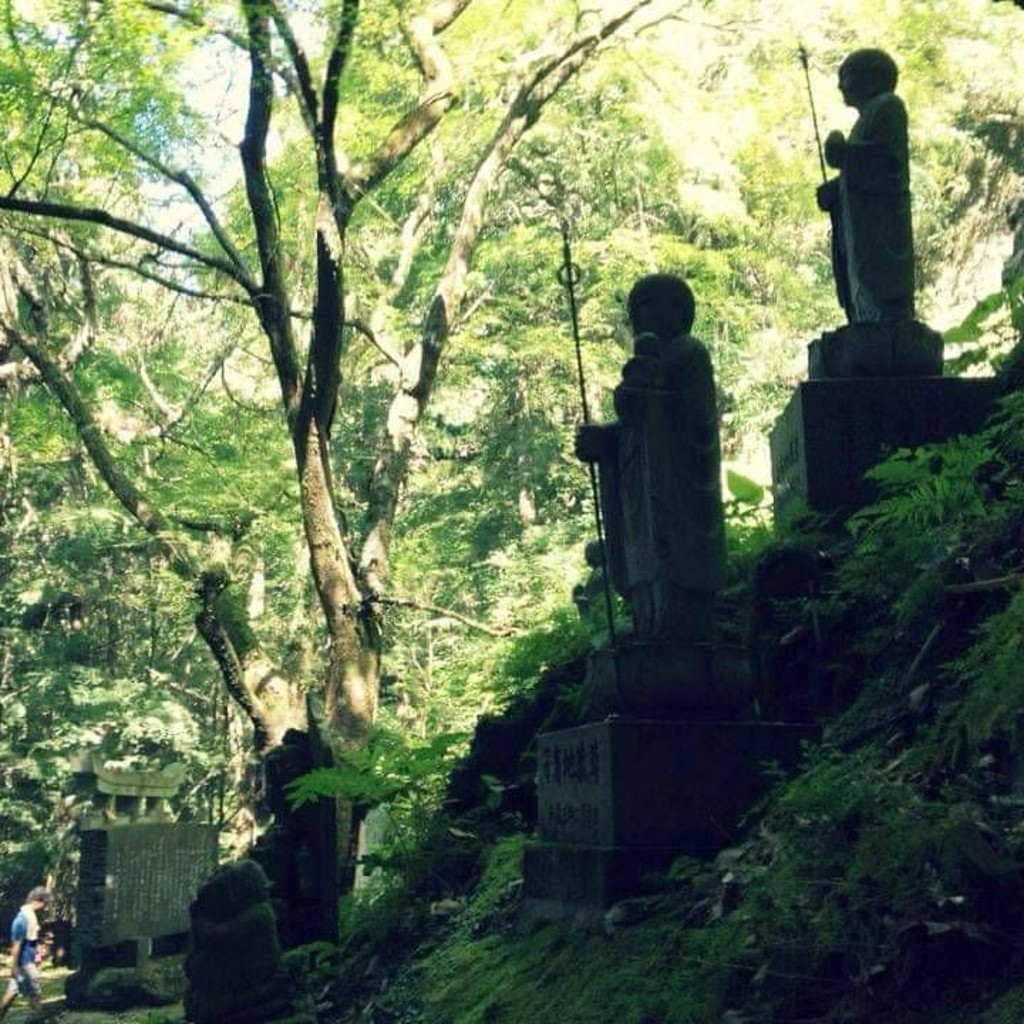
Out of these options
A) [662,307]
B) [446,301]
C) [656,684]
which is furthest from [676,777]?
[446,301]

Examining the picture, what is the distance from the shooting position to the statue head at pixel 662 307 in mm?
6895

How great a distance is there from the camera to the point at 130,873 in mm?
20031

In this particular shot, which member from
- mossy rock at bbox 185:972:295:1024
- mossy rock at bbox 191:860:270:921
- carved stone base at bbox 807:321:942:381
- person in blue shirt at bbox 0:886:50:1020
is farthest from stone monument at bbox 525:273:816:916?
person in blue shirt at bbox 0:886:50:1020

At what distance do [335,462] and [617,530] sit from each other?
19.2m

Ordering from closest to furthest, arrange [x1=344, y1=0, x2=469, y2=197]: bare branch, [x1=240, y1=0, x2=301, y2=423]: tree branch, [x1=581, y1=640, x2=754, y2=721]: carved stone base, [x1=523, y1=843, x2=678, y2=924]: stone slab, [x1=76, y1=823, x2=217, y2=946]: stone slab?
[x1=523, y1=843, x2=678, y2=924]: stone slab
[x1=581, y1=640, x2=754, y2=721]: carved stone base
[x1=240, y1=0, x2=301, y2=423]: tree branch
[x1=344, y1=0, x2=469, y2=197]: bare branch
[x1=76, y1=823, x2=217, y2=946]: stone slab

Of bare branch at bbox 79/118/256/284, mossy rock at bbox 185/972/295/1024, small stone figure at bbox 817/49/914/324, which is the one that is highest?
bare branch at bbox 79/118/256/284

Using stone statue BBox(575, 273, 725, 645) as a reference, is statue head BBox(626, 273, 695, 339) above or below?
above

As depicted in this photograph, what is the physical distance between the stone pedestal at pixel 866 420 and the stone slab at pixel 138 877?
1268 cm

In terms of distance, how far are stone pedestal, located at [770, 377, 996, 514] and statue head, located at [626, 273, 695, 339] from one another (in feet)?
7.83

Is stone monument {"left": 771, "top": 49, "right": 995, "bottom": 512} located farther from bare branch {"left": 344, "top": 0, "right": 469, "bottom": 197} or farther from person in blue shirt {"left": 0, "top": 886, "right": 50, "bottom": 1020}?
person in blue shirt {"left": 0, "top": 886, "right": 50, "bottom": 1020}

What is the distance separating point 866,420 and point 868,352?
1.46 feet

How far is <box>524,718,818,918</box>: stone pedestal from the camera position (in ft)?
20.0

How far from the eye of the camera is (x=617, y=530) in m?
6.99

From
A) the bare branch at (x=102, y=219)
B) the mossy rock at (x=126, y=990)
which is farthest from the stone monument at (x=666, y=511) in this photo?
the mossy rock at (x=126, y=990)
